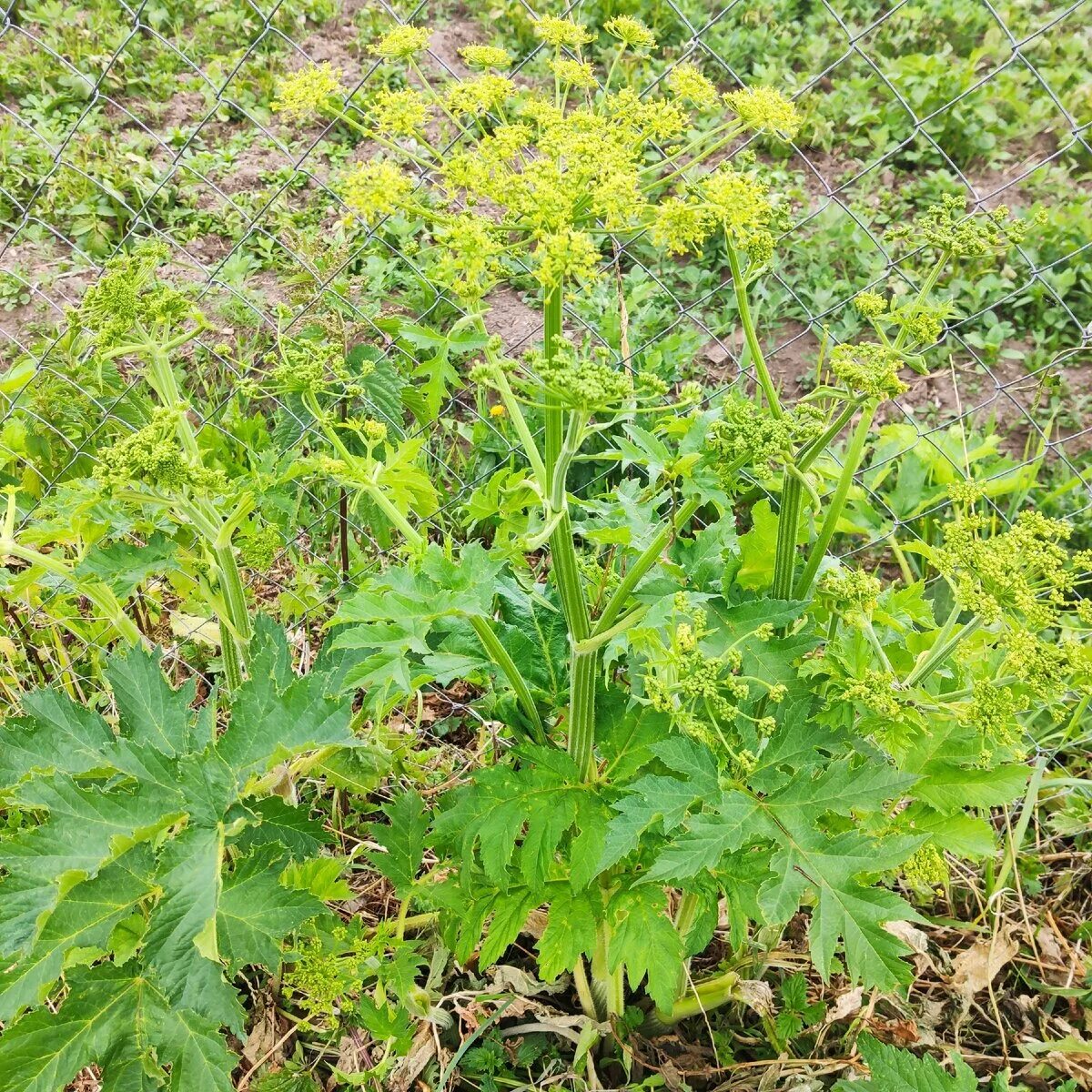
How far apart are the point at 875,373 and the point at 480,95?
84cm

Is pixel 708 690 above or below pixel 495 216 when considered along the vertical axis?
below

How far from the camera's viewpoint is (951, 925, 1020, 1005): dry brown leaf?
2678 millimetres

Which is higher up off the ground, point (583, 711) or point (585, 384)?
point (585, 384)

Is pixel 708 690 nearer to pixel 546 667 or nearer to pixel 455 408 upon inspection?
pixel 546 667

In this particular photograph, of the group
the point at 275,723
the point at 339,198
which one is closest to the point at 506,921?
the point at 275,723

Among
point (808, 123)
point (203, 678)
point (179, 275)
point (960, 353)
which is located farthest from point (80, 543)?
point (808, 123)

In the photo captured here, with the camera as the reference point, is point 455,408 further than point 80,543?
Yes

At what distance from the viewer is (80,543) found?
95.1 inches

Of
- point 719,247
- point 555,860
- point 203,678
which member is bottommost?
point 203,678

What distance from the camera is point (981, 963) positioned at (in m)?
2.72

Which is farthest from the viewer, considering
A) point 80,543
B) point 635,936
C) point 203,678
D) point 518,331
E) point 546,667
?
point 518,331

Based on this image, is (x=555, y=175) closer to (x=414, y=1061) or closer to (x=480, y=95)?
(x=480, y=95)

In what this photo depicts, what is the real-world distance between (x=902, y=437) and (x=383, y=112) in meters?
2.68

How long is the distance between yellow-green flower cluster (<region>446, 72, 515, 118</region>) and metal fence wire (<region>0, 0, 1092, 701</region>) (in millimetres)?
1625
